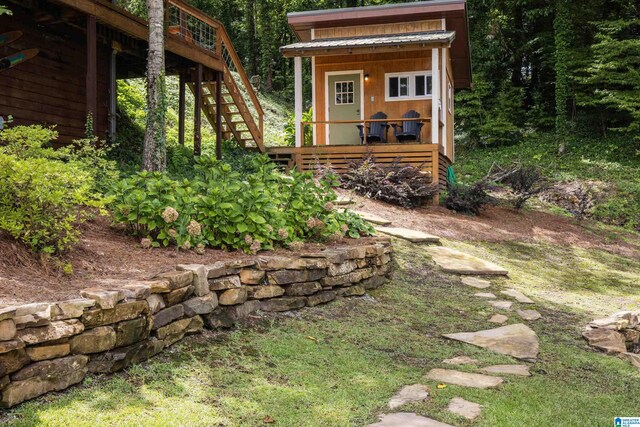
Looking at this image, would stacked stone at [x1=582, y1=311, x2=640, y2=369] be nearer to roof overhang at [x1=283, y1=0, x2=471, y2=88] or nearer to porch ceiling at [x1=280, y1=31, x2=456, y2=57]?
porch ceiling at [x1=280, y1=31, x2=456, y2=57]

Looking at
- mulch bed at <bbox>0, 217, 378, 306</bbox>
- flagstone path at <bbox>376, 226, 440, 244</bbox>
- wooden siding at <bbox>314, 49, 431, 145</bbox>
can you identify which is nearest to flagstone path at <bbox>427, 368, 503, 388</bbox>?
mulch bed at <bbox>0, 217, 378, 306</bbox>

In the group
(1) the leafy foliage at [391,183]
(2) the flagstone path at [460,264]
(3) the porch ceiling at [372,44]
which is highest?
(3) the porch ceiling at [372,44]

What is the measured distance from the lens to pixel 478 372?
3660 millimetres

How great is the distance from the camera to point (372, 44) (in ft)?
41.6

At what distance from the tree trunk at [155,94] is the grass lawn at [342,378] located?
3.66 metres

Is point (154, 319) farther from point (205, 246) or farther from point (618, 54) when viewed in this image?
point (618, 54)

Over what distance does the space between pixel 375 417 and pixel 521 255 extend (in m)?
7.15

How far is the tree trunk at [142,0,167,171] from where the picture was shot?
285 inches

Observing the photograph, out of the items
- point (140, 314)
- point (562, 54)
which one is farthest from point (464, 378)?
point (562, 54)

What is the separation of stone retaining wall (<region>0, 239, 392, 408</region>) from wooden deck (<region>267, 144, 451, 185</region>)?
754 centimetres

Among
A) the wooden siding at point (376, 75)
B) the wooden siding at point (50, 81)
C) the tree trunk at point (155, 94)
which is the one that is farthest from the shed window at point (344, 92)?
the tree trunk at point (155, 94)

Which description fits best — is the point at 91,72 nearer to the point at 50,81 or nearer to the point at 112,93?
the point at 50,81

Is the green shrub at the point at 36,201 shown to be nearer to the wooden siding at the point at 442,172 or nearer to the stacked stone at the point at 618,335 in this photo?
the stacked stone at the point at 618,335

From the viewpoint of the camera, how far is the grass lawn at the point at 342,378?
2.65 meters
